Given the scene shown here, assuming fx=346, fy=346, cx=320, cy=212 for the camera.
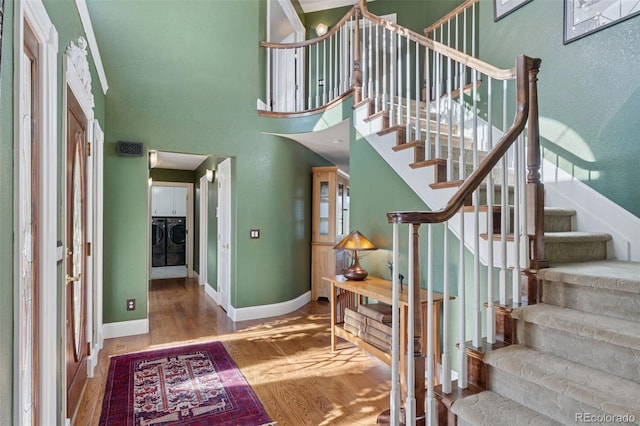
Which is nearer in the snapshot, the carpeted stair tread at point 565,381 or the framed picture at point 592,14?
the carpeted stair tread at point 565,381

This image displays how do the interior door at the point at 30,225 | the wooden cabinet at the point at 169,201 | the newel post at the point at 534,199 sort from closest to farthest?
the interior door at the point at 30,225 → the newel post at the point at 534,199 → the wooden cabinet at the point at 169,201

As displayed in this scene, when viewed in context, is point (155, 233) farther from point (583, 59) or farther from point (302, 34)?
point (583, 59)

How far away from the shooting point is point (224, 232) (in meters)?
4.93

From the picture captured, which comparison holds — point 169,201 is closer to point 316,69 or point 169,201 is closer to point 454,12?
point 316,69

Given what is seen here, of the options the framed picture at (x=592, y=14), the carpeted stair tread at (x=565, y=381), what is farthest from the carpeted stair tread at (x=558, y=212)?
the framed picture at (x=592, y=14)

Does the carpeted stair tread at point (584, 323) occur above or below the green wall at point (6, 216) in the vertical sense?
below

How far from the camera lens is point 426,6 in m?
5.21

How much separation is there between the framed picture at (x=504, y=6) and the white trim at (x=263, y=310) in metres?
4.06

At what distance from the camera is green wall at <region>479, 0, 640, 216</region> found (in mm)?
2395

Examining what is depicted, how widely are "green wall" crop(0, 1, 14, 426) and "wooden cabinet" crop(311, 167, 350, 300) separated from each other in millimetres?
4306

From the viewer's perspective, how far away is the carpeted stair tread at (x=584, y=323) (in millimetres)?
1434

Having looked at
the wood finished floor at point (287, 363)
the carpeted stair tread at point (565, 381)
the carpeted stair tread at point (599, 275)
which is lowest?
the wood finished floor at point (287, 363)

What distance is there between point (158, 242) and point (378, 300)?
680 centimetres

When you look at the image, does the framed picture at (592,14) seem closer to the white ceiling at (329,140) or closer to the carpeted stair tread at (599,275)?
the carpeted stair tread at (599,275)
